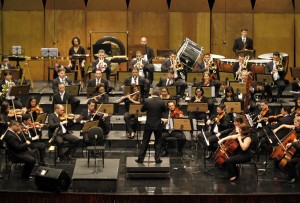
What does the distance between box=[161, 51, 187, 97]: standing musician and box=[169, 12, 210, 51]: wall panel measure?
10.5 ft

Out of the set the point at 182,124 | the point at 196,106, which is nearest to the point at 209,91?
the point at 196,106

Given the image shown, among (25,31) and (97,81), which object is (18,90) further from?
(25,31)

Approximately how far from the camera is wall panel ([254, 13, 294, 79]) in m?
22.8

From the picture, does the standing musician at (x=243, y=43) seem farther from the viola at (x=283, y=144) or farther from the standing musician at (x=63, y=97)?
the viola at (x=283, y=144)

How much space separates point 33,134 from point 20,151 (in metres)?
1.07

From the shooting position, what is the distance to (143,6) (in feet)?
74.8

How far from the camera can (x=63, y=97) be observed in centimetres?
1772

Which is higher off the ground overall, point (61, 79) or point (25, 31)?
point (25, 31)

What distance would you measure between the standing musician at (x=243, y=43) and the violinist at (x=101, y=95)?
16.2ft

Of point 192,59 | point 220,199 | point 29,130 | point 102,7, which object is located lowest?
point 220,199

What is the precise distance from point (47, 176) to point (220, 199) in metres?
3.16

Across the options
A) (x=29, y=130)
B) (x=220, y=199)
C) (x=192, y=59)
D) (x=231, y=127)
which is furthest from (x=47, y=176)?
(x=192, y=59)

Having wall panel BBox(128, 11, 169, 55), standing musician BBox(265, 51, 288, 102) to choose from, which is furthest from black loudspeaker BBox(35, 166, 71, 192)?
wall panel BBox(128, 11, 169, 55)

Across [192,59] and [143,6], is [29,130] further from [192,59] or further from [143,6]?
[143,6]
